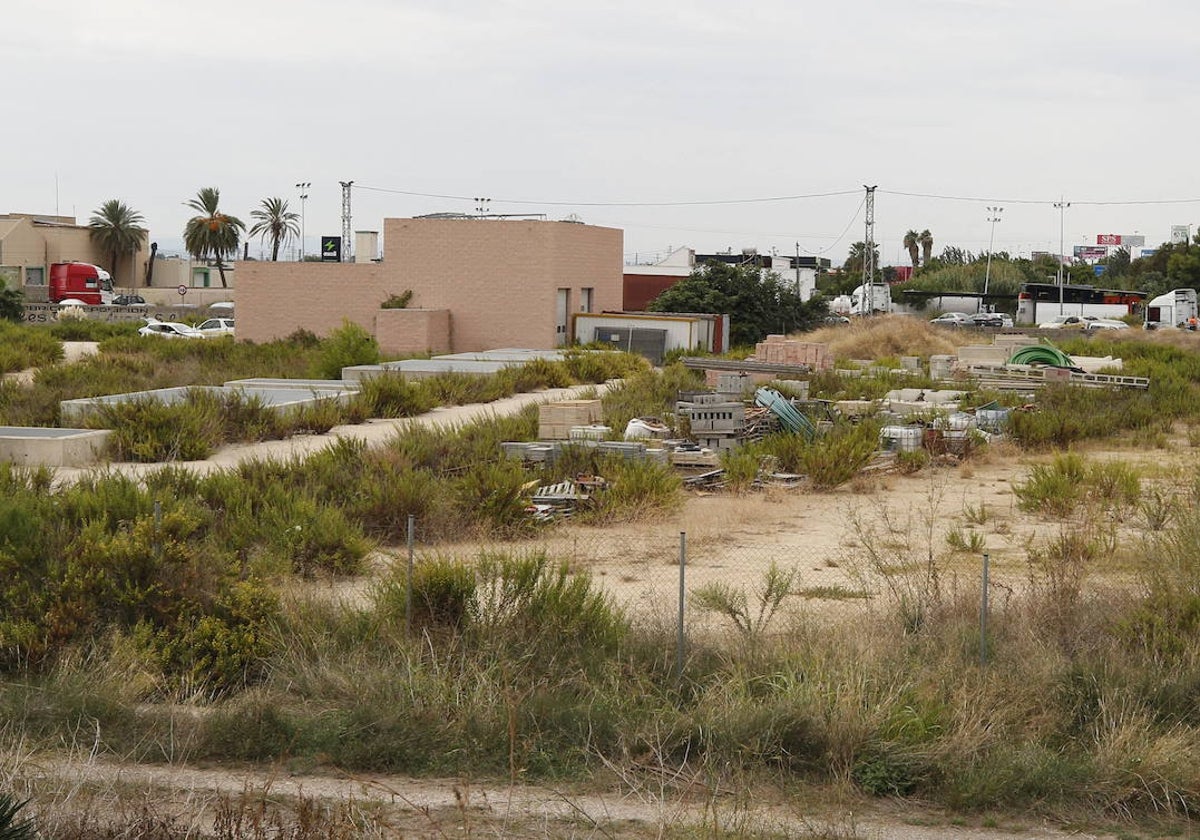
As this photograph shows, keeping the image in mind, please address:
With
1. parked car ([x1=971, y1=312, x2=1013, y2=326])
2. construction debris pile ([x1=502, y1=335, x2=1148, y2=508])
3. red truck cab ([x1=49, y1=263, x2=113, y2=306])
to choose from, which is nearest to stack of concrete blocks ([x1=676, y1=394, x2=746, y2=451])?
construction debris pile ([x1=502, y1=335, x2=1148, y2=508])

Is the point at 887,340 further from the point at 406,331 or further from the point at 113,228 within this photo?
the point at 113,228

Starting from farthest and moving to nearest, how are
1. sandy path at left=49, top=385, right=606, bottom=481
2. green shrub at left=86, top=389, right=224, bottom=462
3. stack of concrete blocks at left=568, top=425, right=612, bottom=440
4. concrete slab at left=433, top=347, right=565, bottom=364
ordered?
concrete slab at left=433, top=347, right=565, bottom=364, stack of concrete blocks at left=568, top=425, right=612, bottom=440, green shrub at left=86, top=389, right=224, bottom=462, sandy path at left=49, top=385, right=606, bottom=481

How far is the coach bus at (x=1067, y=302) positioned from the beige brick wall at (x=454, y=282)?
45.1 metres

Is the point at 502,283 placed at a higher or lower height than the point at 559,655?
higher

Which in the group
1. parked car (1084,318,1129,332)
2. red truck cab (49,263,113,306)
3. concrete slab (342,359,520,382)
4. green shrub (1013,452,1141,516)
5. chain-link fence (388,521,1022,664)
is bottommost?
chain-link fence (388,521,1022,664)

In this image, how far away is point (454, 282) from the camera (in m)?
50.3

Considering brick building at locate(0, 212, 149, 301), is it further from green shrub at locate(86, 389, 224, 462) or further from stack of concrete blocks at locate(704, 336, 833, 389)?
green shrub at locate(86, 389, 224, 462)

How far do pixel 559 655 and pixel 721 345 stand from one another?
42.8 metres

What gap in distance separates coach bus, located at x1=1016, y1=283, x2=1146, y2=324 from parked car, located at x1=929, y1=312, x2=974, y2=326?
3736 mm

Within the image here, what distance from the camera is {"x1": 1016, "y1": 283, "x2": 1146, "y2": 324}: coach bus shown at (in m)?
87.7

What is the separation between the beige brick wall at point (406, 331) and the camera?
4806 cm

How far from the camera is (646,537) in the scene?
57.6 ft

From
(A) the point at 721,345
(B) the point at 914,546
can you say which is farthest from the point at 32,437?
(A) the point at 721,345

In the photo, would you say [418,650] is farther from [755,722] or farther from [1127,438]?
[1127,438]
